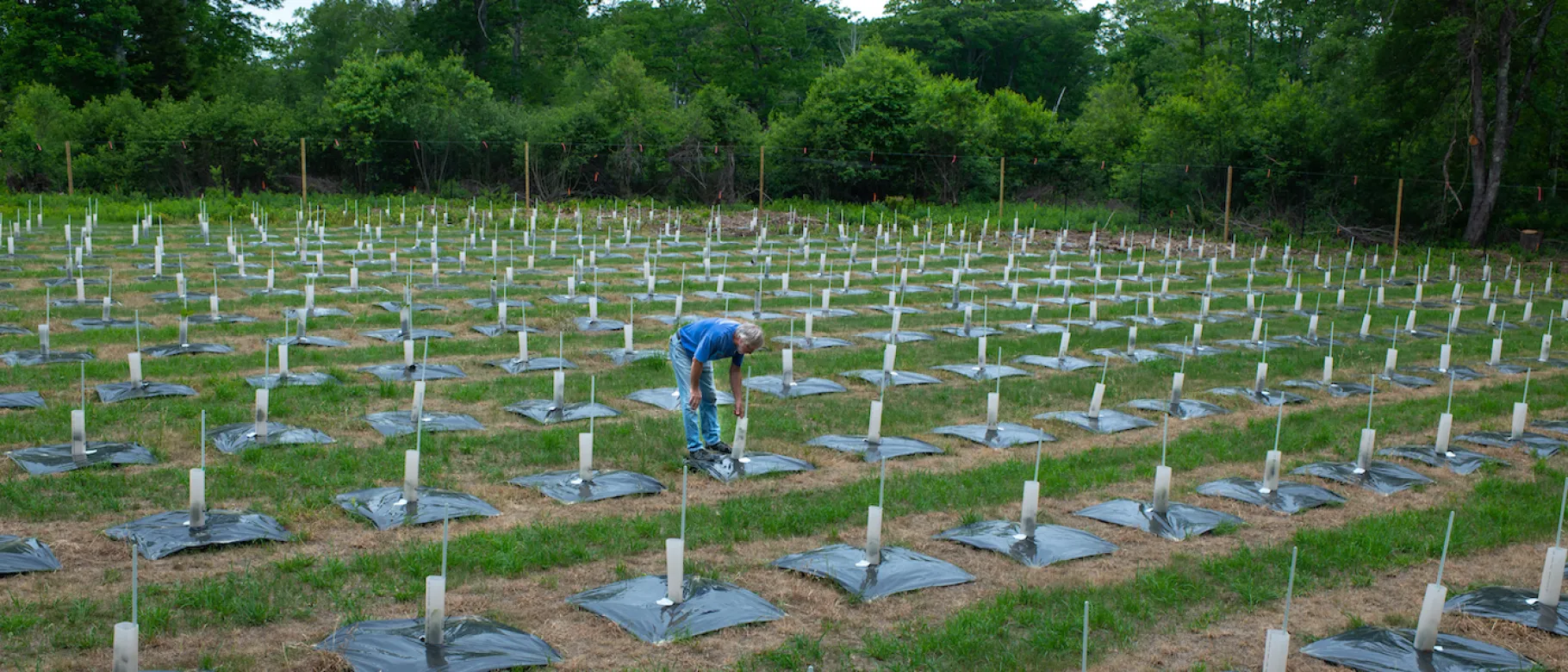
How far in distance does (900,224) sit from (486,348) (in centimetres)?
2085

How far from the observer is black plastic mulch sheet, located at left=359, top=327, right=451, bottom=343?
13805 millimetres

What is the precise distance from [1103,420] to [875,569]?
15.9 feet

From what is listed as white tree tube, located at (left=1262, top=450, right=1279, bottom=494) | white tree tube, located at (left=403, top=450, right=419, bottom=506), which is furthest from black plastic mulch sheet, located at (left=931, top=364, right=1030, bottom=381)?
white tree tube, located at (left=403, top=450, right=419, bottom=506)

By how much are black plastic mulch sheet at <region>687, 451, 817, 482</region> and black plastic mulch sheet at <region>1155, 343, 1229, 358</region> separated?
7129 millimetres

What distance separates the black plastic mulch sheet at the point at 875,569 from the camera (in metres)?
6.37

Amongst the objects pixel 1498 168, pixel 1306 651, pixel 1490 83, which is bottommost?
pixel 1306 651

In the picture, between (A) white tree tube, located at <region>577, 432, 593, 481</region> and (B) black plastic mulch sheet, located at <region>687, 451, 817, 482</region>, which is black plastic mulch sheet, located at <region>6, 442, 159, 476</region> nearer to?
(A) white tree tube, located at <region>577, 432, 593, 481</region>

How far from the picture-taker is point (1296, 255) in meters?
28.2

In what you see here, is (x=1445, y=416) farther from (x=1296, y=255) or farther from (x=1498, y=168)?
(x=1498, y=168)

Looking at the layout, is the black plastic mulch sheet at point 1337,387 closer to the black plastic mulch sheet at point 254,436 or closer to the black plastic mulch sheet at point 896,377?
the black plastic mulch sheet at point 896,377

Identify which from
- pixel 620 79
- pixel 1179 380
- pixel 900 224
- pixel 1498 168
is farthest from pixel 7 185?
pixel 1498 168

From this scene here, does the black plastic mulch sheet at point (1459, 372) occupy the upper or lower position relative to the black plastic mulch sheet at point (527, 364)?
upper

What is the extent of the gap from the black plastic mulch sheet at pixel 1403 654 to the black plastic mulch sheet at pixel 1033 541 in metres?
1.56

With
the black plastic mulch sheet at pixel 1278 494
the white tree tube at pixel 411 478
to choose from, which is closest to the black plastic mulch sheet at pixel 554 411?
the white tree tube at pixel 411 478
